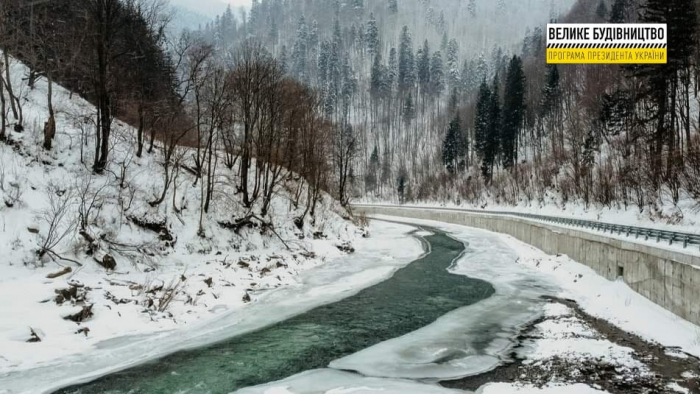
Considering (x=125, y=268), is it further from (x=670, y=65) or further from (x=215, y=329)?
(x=670, y=65)

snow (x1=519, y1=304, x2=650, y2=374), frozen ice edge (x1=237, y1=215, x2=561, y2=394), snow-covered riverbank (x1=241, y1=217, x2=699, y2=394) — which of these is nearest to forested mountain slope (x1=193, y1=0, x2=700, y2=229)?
snow-covered riverbank (x1=241, y1=217, x2=699, y2=394)

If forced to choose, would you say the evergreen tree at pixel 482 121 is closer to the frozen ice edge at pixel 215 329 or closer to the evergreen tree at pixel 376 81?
the frozen ice edge at pixel 215 329

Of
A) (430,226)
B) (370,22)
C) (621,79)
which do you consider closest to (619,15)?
(621,79)

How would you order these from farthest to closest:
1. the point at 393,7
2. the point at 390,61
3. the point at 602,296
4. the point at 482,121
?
1. the point at 393,7
2. the point at 390,61
3. the point at 482,121
4. the point at 602,296

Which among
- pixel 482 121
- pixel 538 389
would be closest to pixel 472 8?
pixel 482 121

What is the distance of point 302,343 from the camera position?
424 inches

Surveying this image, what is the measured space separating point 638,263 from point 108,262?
17.4m

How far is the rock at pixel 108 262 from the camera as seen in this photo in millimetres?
13625

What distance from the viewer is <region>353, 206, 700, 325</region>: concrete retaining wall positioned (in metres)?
10.9

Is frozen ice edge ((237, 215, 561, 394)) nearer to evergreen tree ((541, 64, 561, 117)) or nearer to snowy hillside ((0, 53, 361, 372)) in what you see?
snowy hillside ((0, 53, 361, 372))

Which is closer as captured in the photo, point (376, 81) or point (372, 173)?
point (372, 173)

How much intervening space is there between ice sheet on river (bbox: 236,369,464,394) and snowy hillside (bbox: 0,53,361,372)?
458 centimetres

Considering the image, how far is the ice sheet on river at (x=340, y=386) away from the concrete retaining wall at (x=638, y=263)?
7334 millimetres

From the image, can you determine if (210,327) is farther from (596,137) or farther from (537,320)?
(596,137)
